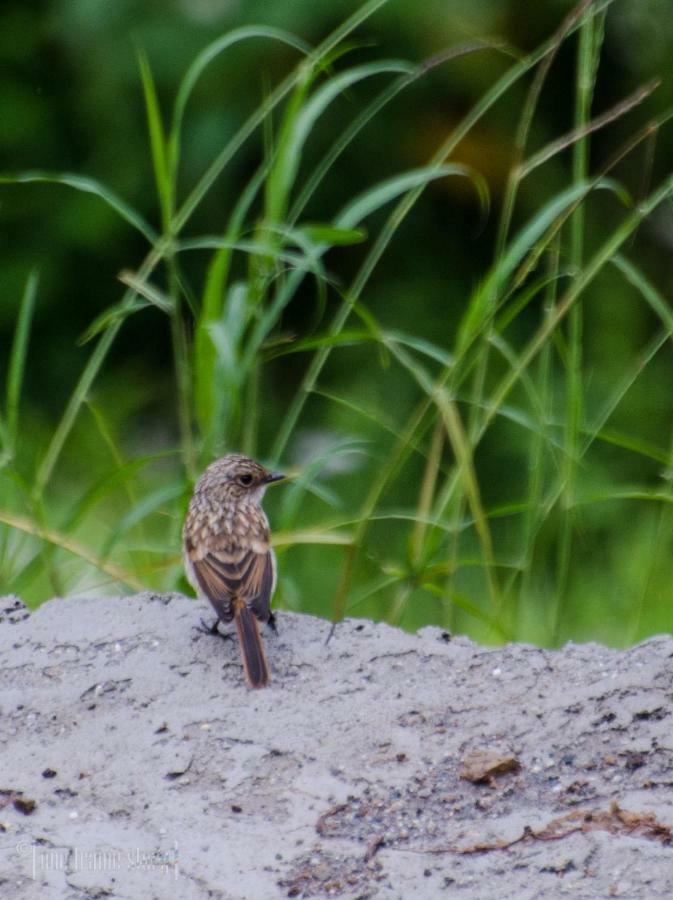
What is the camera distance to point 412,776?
3.31 meters

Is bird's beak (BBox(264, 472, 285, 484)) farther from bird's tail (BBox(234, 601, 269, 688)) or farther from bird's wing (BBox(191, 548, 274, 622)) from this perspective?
bird's tail (BBox(234, 601, 269, 688))

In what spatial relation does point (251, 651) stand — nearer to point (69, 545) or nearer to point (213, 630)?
point (213, 630)

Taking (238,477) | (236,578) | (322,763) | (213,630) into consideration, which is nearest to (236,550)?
(236,578)

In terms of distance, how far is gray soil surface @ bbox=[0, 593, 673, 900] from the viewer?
294 centimetres

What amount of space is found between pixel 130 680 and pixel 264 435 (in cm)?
300

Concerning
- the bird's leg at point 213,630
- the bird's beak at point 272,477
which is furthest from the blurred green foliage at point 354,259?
the bird's leg at point 213,630

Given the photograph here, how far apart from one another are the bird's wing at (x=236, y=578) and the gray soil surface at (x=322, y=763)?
73 millimetres

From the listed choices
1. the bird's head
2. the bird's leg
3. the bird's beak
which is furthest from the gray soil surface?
the bird's beak

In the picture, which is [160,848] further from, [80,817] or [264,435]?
[264,435]

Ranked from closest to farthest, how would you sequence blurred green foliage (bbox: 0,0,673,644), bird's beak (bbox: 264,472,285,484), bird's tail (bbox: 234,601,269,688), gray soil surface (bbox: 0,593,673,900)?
gray soil surface (bbox: 0,593,673,900) < bird's tail (bbox: 234,601,269,688) < bird's beak (bbox: 264,472,285,484) < blurred green foliage (bbox: 0,0,673,644)

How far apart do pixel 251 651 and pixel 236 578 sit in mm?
374

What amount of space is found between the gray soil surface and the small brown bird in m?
0.07

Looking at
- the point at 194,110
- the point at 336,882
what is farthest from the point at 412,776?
the point at 194,110

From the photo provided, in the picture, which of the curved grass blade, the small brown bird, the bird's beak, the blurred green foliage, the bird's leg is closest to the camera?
the small brown bird
